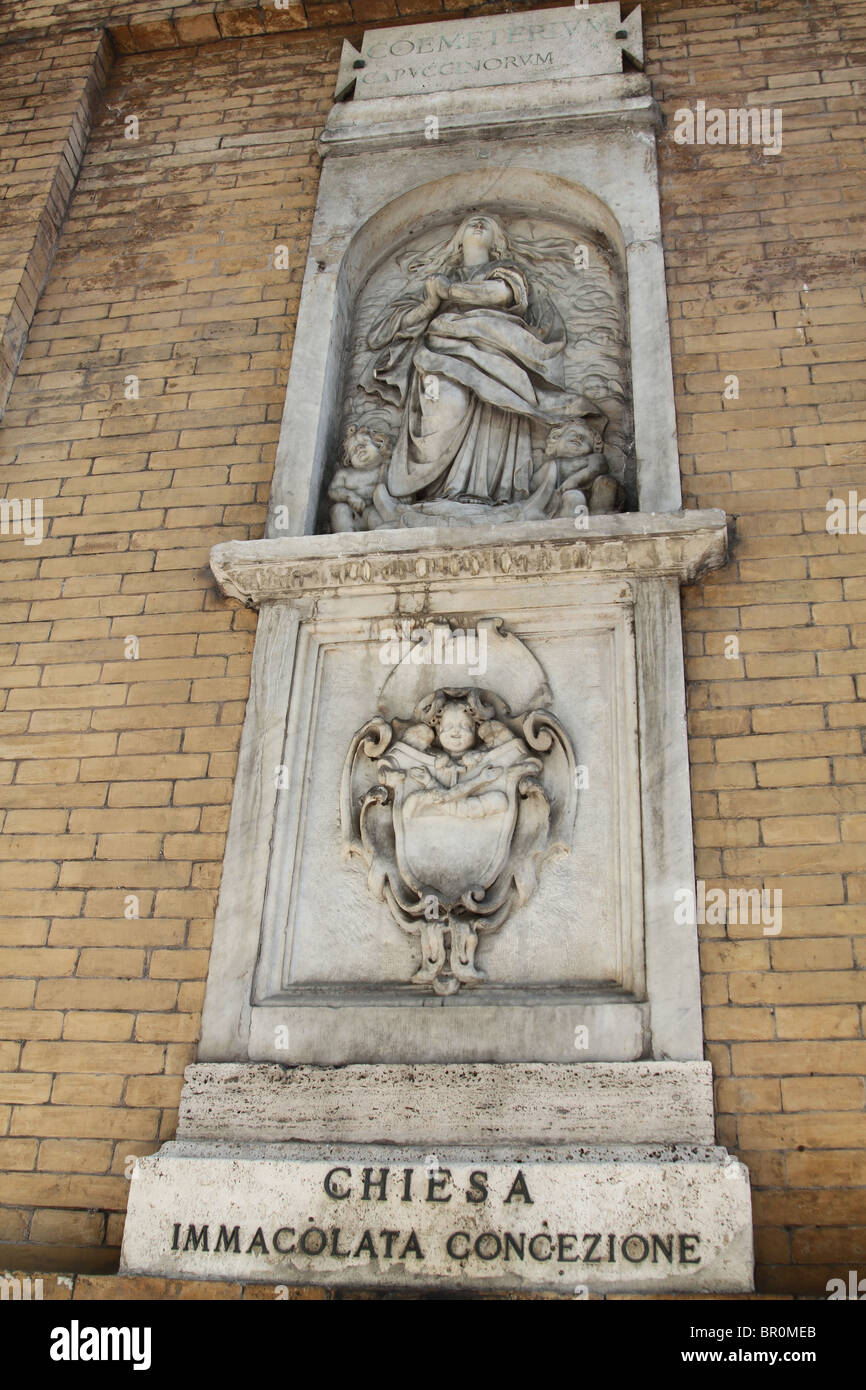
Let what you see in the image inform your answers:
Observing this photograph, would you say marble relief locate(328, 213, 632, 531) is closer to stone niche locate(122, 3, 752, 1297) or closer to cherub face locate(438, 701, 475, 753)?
stone niche locate(122, 3, 752, 1297)

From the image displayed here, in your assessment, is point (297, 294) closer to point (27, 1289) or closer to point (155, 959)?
point (155, 959)

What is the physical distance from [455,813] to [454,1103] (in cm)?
94

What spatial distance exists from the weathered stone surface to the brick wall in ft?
0.53

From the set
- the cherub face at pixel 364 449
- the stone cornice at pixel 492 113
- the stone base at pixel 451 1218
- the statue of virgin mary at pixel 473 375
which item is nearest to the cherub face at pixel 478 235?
the statue of virgin mary at pixel 473 375

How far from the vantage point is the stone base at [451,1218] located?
3387 mm

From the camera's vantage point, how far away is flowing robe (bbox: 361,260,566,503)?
5254 mm

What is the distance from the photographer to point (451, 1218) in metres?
3.51

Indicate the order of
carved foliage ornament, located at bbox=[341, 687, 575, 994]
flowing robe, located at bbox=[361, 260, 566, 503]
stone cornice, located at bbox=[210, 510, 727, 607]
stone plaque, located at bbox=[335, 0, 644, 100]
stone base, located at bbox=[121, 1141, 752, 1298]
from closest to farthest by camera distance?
1. stone base, located at bbox=[121, 1141, 752, 1298]
2. carved foliage ornament, located at bbox=[341, 687, 575, 994]
3. stone cornice, located at bbox=[210, 510, 727, 607]
4. flowing robe, located at bbox=[361, 260, 566, 503]
5. stone plaque, located at bbox=[335, 0, 644, 100]

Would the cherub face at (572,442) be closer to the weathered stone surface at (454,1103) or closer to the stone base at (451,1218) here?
the weathered stone surface at (454,1103)

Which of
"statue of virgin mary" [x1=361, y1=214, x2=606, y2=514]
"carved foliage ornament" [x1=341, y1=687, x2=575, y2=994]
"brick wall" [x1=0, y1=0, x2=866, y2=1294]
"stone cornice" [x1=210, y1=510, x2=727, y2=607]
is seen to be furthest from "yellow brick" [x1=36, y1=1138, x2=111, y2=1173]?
"statue of virgin mary" [x1=361, y1=214, x2=606, y2=514]

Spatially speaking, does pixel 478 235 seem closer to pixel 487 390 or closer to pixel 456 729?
pixel 487 390

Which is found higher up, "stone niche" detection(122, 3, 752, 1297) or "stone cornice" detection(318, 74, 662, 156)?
"stone cornice" detection(318, 74, 662, 156)

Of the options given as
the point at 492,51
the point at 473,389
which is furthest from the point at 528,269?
the point at 492,51

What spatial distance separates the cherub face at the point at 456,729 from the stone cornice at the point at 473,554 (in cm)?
58
